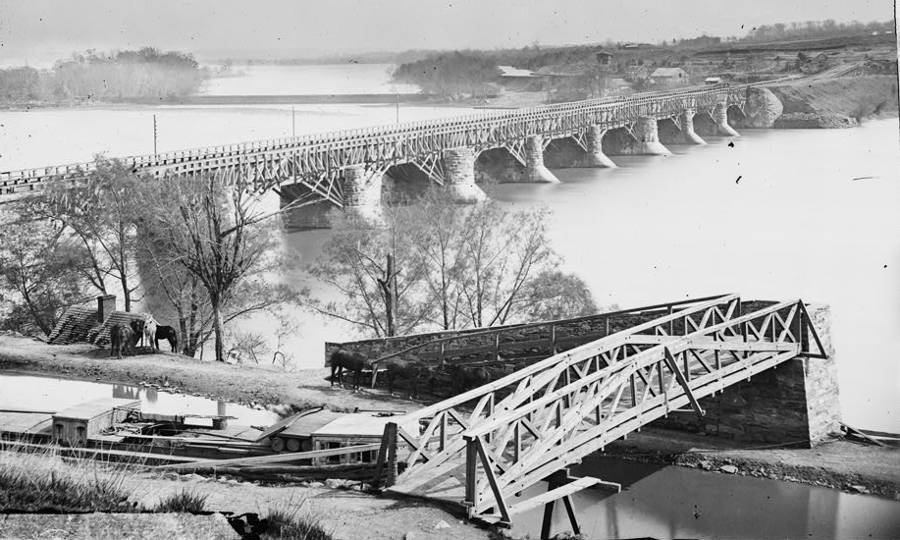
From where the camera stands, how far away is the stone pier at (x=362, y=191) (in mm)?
10578

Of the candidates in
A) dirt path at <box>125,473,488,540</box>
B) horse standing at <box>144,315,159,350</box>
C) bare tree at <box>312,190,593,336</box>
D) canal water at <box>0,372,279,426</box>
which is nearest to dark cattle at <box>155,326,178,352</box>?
horse standing at <box>144,315,159,350</box>

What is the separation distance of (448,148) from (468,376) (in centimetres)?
196

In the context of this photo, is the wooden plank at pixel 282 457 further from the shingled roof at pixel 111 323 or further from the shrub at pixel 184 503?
the shingled roof at pixel 111 323

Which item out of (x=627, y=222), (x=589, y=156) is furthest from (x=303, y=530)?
(x=589, y=156)

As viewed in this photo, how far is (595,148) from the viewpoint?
1058 centimetres

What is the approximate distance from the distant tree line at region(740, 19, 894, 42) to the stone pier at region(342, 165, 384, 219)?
3407 millimetres

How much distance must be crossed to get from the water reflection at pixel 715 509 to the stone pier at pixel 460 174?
→ 257cm

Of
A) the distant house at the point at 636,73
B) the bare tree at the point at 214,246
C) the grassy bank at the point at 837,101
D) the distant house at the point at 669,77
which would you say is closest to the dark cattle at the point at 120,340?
the bare tree at the point at 214,246

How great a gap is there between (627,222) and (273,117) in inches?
122

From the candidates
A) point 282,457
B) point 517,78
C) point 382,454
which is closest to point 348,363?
point 282,457

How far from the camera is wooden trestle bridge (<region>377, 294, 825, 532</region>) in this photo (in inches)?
272

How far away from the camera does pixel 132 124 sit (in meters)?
9.96

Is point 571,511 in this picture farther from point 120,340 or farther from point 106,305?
point 106,305

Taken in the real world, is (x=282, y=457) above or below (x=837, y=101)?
below
